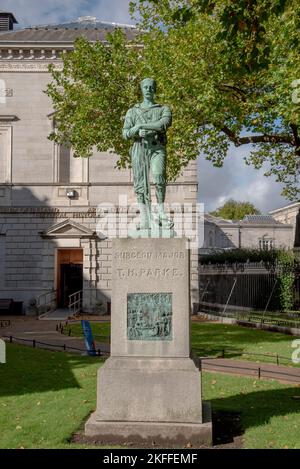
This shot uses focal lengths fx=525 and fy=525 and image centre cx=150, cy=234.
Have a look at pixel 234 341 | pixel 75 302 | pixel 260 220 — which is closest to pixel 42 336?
pixel 234 341

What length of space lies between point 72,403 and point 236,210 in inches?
3415

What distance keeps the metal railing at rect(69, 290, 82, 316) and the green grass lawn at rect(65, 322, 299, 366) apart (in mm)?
4741

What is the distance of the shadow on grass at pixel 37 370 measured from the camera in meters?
10.6

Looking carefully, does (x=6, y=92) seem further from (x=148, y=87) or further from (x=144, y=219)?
(x=144, y=219)

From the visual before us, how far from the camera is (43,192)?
29031 mm

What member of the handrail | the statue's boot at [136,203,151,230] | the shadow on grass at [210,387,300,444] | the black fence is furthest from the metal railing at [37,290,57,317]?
the statue's boot at [136,203,151,230]

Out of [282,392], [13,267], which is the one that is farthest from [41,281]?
[282,392]

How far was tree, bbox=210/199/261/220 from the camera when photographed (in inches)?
3671

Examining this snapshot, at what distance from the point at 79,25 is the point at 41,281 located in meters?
17.9

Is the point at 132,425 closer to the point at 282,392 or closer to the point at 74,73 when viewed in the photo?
the point at 282,392

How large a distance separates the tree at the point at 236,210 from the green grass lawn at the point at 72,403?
81.6 m

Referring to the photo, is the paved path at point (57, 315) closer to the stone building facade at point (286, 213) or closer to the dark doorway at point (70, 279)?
the dark doorway at point (70, 279)

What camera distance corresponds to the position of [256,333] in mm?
19562

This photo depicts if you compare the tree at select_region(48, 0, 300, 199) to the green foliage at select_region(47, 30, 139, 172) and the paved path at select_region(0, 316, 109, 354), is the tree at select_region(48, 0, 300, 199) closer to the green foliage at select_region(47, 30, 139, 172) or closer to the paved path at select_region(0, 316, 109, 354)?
the green foliage at select_region(47, 30, 139, 172)
